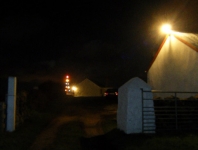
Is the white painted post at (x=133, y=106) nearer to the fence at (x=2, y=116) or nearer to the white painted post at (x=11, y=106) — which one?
the white painted post at (x=11, y=106)

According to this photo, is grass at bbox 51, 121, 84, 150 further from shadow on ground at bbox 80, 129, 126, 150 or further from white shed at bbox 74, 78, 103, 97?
white shed at bbox 74, 78, 103, 97

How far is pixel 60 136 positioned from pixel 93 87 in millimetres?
57197

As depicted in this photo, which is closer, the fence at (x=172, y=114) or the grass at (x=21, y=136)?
the grass at (x=21, y=136)

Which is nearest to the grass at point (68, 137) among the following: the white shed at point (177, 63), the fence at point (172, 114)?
the fence at point (172, 114)

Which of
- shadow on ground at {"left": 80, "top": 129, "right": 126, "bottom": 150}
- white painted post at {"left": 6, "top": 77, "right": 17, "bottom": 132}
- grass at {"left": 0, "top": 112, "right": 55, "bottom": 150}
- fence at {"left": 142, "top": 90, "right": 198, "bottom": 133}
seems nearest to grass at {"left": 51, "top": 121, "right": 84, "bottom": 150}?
shadow on ground at {"left": 80, "top": 129, "right": 126, "bottom": 150}

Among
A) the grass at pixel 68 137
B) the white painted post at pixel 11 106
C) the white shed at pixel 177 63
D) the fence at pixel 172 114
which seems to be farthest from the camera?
the white shed at pixel 177 63

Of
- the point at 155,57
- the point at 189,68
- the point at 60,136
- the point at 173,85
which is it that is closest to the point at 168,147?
the point at 60,136

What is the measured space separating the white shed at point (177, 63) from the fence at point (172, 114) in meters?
5.65

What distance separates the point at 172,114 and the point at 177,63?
900cm

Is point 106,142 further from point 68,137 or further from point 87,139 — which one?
point 68,137

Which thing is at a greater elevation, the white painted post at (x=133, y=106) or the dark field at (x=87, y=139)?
the white painted post at (x=133, y=106)

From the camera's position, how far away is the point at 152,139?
36.9 feet

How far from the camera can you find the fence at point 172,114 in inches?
505

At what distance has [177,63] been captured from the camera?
2164 cm
